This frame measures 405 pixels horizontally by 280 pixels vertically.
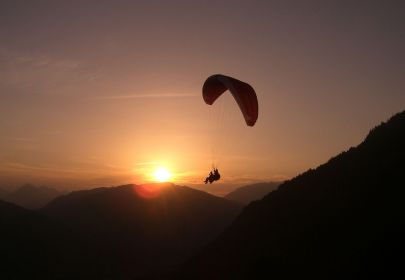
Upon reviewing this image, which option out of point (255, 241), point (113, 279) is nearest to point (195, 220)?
point (113, 279)

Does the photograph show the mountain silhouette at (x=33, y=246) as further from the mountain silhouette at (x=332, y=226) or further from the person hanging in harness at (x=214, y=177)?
the person hanging in harness at (x=214, y=177)

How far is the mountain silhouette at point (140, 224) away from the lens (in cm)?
10146

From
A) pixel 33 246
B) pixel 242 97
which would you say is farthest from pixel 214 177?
pixel 33 246

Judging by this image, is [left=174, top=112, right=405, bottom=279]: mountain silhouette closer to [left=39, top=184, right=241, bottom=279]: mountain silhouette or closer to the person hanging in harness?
the person hanging in harness

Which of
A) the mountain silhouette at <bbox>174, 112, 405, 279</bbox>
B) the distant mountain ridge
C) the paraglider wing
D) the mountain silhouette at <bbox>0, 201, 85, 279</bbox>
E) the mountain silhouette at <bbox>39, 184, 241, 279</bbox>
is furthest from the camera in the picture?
the mountain silhouette at <bbox>39, 184, 241, 279</bbox>

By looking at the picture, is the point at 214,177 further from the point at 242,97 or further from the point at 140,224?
the point at 140,224

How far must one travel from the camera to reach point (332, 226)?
95.8ft

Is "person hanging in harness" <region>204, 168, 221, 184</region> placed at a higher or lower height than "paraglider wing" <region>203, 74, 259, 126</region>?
lower

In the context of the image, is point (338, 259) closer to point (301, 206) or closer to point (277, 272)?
point (277, 272)

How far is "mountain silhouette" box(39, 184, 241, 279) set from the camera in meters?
101

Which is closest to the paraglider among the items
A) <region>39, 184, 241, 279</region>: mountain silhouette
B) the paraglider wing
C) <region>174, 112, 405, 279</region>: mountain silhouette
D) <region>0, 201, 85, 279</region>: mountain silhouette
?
the paraglider wing

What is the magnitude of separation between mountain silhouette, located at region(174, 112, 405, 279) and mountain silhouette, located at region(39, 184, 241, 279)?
49394 mm

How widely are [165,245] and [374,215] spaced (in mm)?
100422

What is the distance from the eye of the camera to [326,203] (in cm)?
3369
